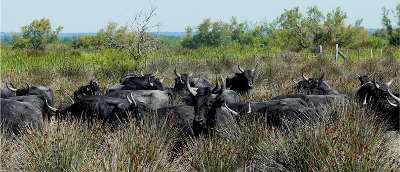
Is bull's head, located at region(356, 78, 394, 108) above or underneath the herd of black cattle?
above

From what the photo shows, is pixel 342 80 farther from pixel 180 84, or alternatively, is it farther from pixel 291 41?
pixel 291 41

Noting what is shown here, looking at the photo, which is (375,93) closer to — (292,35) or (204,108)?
(204,108)

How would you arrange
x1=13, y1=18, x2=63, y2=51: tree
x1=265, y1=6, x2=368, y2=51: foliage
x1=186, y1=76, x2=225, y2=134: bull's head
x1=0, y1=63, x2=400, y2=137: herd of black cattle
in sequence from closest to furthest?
x1=186, y1=76, x2=225, y2=134: bull's head < x1=0, y1=63, x2=400, y2=137: herd of black cattle < x1=265, y1=6, x2=368, y2=51: foliage < x1=13, y1=18, x2=63, y2=51: tree

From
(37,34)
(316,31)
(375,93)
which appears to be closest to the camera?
(375,93)

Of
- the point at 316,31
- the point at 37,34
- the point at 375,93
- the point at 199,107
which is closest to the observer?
the point at 199,107

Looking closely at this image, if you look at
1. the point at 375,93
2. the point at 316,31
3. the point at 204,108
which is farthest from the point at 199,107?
the point at 316,31

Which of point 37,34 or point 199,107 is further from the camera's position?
point 37,34

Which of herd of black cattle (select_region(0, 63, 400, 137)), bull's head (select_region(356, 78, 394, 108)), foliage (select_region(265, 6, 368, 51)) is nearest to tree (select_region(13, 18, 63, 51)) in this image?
foliage (select_region(265, 6, 368, 51))

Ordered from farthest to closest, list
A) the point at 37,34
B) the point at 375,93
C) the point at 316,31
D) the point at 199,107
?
the point at 37,34
the point at 316,31
the point at 375,93
the point at 199,107

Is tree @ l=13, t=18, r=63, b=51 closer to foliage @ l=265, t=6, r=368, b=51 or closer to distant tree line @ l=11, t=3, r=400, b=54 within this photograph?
distant tree line @ l=11, t=3, r=400, b=54

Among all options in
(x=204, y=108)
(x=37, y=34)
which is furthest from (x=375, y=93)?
(x=37, y=34)

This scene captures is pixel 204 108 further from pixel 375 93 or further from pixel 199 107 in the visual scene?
pixel 375 93

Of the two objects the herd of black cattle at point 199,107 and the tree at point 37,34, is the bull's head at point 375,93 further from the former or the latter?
the tree at point 37,34

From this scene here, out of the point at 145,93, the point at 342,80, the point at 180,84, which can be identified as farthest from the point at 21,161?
the point at 342,80
